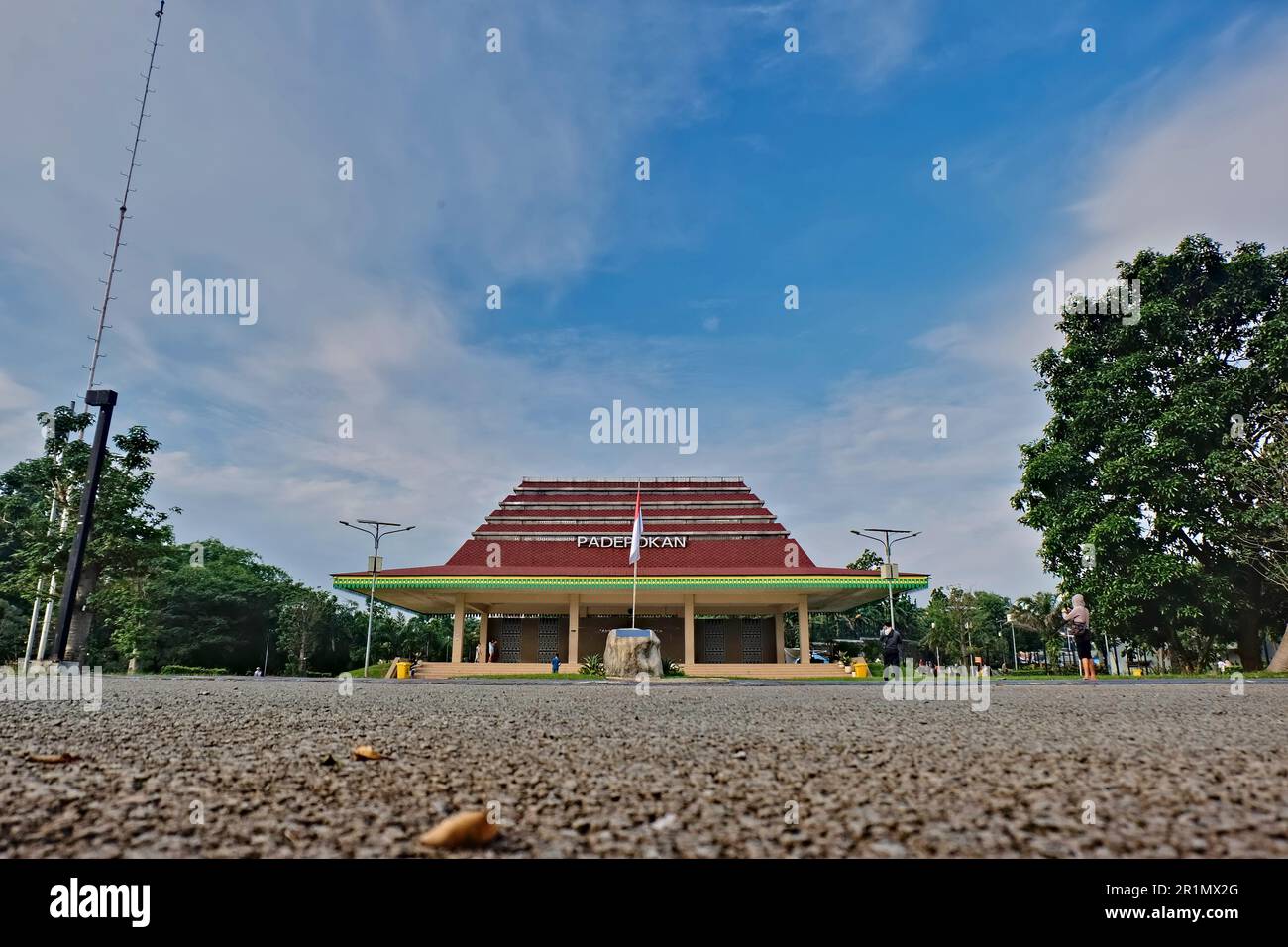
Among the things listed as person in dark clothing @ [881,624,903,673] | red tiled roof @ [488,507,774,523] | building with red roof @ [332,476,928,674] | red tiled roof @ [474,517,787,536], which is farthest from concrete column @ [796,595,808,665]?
person in dark clothing @ [881,624,903,673]

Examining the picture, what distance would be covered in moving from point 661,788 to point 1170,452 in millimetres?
24977

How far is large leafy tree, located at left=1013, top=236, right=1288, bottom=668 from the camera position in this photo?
72.4 feet

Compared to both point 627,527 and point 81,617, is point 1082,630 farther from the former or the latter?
point 81,617

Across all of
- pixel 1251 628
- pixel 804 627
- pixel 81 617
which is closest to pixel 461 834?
pixel 81 617

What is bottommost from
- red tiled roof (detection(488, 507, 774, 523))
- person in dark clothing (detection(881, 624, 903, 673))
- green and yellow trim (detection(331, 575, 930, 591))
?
person in dark clothing (detection(881, 624, 903, 673))

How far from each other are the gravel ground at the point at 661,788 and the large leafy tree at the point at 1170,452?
19833 millimetres

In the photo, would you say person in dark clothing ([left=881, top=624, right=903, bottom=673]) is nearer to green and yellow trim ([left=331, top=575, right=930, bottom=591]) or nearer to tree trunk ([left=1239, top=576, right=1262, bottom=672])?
green and yellow trim ([left=331, top=575, right=930, bottom=591])

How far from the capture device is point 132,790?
333cm

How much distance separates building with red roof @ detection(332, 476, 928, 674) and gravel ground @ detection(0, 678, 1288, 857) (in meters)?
22.5

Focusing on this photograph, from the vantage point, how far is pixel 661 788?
10.9ft

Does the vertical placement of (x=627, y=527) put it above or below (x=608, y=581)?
above
